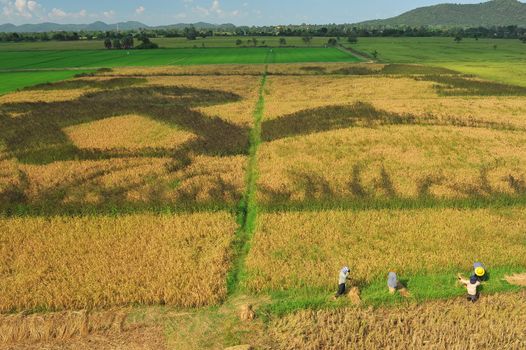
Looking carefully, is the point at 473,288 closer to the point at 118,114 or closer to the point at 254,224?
the point at 254,224

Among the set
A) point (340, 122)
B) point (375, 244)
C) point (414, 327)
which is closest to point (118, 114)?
point (340, 122)

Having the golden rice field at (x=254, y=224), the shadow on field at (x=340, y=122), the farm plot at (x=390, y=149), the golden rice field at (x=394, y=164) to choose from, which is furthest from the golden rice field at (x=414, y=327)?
the shadow on field at (x=340, y=122)

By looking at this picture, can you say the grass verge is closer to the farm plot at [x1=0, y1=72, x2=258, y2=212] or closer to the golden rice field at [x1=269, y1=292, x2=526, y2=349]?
the golden rice field at [x1=269, y1=292, x2=526, y2=349]

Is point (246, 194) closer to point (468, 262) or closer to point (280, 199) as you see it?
point (280, 199)

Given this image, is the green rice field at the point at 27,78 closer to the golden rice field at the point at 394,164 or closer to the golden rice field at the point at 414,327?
the golden rice field at the point at 394,164

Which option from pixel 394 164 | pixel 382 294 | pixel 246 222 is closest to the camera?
pixel 382 294

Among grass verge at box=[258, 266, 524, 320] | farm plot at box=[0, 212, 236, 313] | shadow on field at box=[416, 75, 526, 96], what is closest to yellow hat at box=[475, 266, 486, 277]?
grass verge at box=[258, 266, 524, 320]

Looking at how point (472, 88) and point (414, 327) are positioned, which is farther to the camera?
point (472, 88)
